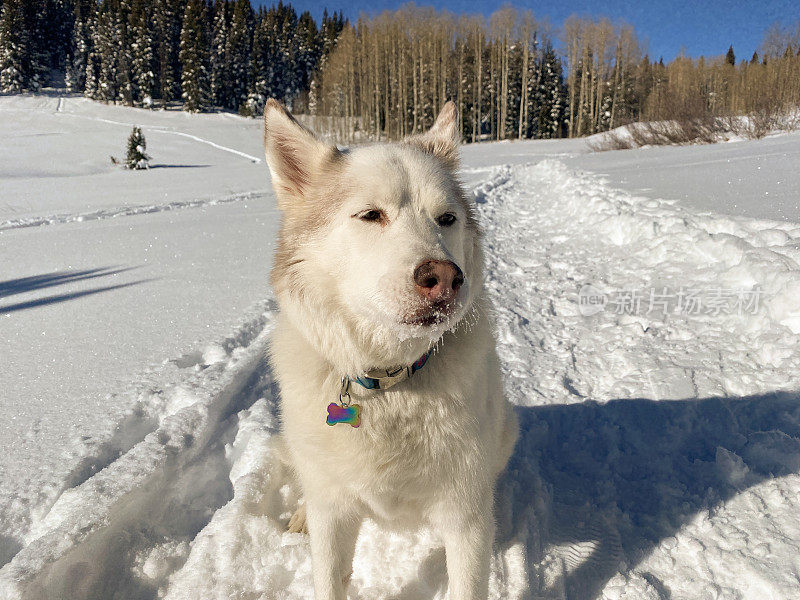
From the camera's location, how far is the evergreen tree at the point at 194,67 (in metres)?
51.2

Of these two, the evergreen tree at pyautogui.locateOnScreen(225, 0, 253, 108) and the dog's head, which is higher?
the evergreen tree at pyautogui.locateOnScreen(225, 0, 253, 108)

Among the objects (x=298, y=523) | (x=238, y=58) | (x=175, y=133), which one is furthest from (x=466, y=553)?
(x=238, y=58)

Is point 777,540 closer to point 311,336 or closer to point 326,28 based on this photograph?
point 311,336

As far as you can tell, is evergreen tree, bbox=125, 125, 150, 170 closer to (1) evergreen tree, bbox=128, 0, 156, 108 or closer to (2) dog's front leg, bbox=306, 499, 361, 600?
(2) dog's front leg, bbox=306, 499, 361, 600

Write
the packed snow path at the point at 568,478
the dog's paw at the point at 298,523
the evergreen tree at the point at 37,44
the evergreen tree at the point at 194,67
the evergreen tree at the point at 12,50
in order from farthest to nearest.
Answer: the evergreen tree at the point at 37,44, the evergreen tree at the point at 12,50, the evergreen tree at the point at 194,67, the dog's paw at the point at 298,523, the packed snow path at the point at 568,478

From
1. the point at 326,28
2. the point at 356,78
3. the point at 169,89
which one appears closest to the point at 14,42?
the point at 169,89

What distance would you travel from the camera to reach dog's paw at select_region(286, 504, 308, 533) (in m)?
2.32

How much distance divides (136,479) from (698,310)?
4.48 metres

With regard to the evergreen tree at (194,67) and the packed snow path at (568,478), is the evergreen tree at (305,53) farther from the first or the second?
the packed snow path at (568,478)

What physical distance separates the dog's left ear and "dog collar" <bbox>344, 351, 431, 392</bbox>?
3.45 feet

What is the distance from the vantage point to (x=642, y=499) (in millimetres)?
2486

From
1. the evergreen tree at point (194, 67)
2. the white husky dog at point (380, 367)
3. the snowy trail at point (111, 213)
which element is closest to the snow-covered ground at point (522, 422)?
the white husky dog at point (380, 367)

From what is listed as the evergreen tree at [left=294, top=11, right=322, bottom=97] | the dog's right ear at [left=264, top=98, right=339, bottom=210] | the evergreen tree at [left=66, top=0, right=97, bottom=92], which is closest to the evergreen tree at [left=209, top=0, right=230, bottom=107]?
the evergreen tree at [left=294, top=11, right=322, bottom=97]

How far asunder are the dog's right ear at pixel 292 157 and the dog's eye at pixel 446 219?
1.87 ft
